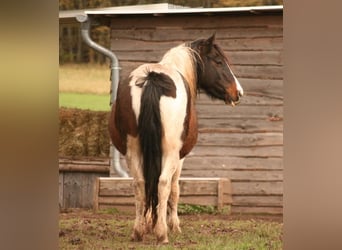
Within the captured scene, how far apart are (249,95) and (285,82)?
263 mm

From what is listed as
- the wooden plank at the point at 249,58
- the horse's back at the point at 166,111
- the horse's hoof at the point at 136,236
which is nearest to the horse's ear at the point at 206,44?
the wooden plank at the point at 249,58

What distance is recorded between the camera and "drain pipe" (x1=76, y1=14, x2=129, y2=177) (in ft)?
19.3

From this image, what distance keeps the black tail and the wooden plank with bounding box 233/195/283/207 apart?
51cm

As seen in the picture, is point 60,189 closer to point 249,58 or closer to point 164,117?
point 164,117

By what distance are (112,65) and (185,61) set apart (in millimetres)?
462

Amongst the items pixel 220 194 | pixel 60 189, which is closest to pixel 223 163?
pixel 220 194

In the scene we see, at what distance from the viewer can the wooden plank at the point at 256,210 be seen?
5699 millimetres

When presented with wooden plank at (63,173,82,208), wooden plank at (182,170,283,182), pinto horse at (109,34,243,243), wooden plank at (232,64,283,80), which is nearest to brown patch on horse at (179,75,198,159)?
pinto horse at (109,34,243,243)

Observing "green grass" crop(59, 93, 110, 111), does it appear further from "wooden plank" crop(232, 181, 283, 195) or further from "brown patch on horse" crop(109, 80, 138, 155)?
"wooden plank" crop(232, 181, 283, 195)

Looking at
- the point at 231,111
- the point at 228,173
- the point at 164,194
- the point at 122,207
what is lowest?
the point at 122,207

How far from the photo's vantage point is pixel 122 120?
5.83 meters
